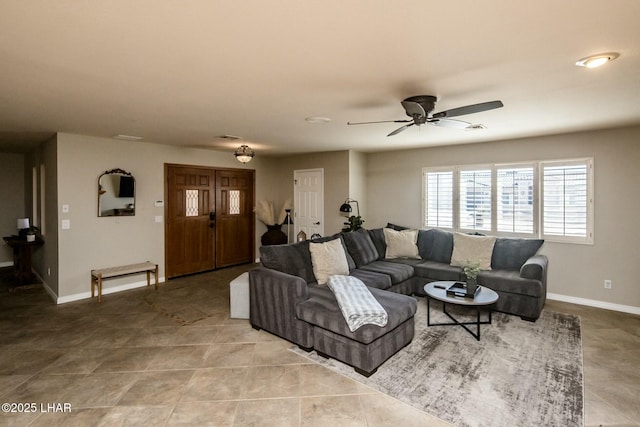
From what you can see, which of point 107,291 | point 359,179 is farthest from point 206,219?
point 359,179

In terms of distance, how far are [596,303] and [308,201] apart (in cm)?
497

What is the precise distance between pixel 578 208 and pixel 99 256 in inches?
275

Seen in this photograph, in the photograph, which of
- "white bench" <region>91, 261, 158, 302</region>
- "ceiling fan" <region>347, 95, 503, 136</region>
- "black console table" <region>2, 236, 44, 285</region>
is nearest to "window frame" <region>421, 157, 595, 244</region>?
"ceiling fan" <region>347, 95, 503, 136</region>

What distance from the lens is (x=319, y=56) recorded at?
2.10m

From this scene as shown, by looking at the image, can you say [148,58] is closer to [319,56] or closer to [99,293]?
[319,56]

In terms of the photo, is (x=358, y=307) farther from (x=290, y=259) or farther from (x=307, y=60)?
(x=307, y=60)

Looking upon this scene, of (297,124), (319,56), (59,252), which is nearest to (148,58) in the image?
(319,56)

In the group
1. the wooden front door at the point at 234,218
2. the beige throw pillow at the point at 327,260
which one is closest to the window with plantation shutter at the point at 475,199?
the beige throw pillow at the point at 327,260

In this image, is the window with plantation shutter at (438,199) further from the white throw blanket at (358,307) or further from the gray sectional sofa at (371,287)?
the white throw blanket at (358,307)

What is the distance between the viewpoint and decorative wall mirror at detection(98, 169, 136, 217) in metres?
5.02

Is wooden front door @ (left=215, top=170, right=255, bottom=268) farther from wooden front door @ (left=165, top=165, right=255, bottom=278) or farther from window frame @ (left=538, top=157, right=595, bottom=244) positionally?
window frame @ (left=538, top=157, right=595, bottom=244)

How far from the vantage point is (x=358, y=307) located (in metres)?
2.82

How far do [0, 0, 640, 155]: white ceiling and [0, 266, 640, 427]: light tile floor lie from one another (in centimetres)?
236

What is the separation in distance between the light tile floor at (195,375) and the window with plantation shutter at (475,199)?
173cm
